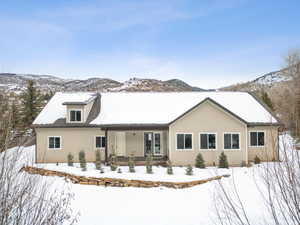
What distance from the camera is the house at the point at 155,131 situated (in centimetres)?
2280

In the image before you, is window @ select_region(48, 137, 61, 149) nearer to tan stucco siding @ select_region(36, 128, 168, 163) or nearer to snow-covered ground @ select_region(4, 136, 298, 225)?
tan stucco siding @ select_region(36, 128, 168, 163)

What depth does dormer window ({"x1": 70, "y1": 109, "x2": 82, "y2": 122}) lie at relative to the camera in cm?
2394

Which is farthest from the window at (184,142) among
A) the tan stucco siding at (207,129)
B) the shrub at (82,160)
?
the shrub at (82,160)

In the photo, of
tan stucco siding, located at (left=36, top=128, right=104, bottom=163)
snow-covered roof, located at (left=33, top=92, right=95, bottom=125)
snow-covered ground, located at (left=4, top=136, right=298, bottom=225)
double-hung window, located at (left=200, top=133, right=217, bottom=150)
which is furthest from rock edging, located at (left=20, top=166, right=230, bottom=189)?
snow-covered roof, located at (left=33, top=92, right=95, bottom=125)

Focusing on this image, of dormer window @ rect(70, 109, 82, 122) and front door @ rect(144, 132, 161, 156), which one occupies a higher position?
dormer window @ rect(70, 109, 82, 122)

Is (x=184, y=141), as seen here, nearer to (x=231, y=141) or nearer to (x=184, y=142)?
(x=184, y=142)

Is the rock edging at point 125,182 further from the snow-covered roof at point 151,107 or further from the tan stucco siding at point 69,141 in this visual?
the snow-covered roof at point 151,107

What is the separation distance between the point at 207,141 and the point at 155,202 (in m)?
9.27

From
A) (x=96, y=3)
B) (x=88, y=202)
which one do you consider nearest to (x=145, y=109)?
→ (x=96, y=3)

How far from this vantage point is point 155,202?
14.7m

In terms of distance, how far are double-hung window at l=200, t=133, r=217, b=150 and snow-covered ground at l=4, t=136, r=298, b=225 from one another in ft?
9.79

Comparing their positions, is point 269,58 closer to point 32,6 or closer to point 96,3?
point 96,3

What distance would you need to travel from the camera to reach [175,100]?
27.4 metres

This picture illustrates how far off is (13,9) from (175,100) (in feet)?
56.9
